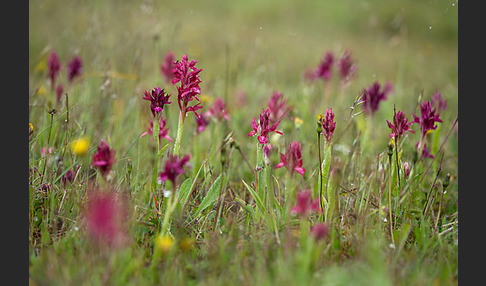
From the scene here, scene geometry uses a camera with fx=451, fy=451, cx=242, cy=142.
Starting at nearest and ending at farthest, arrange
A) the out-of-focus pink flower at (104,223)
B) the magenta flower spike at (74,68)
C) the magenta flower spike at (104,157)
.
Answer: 1. the out-of-focus pink flower at (104,223)
2. the magenta flower spike at (104,157)
3. the magenta flower spike at (74,68)

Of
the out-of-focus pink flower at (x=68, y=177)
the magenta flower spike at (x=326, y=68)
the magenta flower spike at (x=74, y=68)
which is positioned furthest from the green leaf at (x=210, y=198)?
the magenta flower spike at (x=326, y=68)

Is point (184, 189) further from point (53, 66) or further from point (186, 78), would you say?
point (53, 66)

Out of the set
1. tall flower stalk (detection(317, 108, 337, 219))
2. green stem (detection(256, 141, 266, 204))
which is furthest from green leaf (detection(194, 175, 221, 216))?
tall flower stalk (detection(317, 108, 337, 219))

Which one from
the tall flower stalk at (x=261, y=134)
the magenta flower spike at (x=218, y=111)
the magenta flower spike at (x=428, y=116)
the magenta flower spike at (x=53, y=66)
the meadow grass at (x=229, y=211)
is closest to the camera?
the meadow grass at (x=229, y=211)

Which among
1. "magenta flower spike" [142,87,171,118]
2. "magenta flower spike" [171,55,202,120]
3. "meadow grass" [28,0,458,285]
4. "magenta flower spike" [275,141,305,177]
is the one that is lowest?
"meadow grass" [28,0,458,285]

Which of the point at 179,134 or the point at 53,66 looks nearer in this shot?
the point at 179,134

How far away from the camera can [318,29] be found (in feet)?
33.9

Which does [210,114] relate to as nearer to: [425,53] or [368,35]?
[425,53]

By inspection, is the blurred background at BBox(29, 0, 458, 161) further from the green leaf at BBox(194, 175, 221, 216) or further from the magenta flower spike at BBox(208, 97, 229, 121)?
the green leaf at BBox(194, 175, 221, 216)

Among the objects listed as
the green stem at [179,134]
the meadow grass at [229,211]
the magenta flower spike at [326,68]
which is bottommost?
the meadow grass at [229,211]

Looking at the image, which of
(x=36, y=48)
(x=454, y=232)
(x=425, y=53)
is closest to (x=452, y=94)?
(x=425, y=53)

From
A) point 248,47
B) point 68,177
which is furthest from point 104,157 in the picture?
point 248,47

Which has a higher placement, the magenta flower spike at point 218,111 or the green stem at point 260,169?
the magenta flower spike at point 218,111

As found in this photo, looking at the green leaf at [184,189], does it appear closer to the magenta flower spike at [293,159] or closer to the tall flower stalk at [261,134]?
the tall flower stalk at [261,134]
